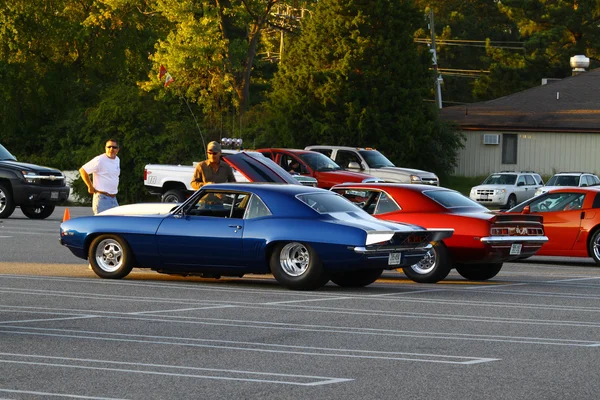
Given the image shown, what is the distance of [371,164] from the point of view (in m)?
38.8

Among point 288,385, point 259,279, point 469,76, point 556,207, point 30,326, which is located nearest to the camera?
point 288,385

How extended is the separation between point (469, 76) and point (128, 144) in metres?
34.6

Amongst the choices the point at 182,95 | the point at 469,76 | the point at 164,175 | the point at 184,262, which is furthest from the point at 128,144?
the point at 184,262

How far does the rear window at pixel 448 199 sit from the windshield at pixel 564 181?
28092 millimetres

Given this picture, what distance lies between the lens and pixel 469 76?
83.9 metres

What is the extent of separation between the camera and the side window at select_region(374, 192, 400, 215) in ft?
60.0

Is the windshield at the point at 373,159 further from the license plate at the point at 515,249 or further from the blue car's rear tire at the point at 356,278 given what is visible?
the blue car's rear tire at the point at 356,278

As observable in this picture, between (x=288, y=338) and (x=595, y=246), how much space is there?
1142 centimetres

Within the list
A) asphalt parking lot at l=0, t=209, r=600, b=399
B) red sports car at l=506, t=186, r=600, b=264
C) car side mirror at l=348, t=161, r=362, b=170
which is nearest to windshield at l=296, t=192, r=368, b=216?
asphalt parking lot at l=0, t=209, r=600, b=399

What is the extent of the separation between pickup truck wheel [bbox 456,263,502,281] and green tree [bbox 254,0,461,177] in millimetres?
32281

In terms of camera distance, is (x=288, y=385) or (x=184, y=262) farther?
(x=184, y=262)

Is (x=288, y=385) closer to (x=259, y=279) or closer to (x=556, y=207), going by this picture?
(x=259, y=279)

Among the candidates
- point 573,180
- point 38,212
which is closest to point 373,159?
point 573,180

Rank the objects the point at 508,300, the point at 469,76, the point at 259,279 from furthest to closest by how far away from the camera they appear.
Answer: the point at 469,76
the point at 259,279
the point at 508,300
